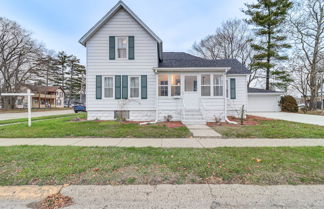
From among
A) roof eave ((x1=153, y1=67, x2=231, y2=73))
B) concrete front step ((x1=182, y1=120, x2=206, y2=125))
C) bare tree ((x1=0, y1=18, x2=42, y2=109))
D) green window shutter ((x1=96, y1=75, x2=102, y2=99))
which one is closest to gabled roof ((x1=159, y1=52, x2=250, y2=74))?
roof eave ((x1=153, y1=67, x2=231, y2=73))

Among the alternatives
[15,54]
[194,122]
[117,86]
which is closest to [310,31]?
[194,122]

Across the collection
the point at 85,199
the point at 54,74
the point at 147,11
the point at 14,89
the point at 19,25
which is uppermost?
the point at 147,11

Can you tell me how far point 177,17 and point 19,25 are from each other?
25959 millimetres

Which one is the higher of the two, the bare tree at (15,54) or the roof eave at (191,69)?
the bare tree at (15,54)

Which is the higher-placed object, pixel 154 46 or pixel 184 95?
pixel 154 46

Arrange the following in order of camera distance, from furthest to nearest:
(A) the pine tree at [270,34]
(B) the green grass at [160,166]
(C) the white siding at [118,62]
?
(A) the pine tree at [270,34] < (C) the white siding at [118,62] < (B) the green grass at [160,166]

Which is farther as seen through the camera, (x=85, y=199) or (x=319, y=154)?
(x=319, y=154)

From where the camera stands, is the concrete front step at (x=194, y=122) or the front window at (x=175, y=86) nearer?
the concrete front step at (x=194, y=122)

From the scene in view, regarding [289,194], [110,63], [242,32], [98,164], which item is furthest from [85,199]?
[242,32]

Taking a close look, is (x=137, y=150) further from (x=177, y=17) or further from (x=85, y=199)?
(x=177, y=17)

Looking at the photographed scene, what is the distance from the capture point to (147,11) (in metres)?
23.5

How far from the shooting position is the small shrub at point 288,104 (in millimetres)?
18875

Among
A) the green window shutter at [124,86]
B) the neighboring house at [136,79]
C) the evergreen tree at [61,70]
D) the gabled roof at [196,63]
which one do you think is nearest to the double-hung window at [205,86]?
the neighboring house at [136,79]

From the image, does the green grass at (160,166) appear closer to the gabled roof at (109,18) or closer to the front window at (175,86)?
Answer: the front window at (175,86)
